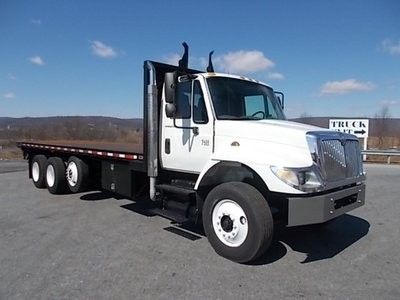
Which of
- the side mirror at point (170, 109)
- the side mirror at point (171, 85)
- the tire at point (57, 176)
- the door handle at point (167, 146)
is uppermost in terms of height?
the side mirror at point (171, 85)

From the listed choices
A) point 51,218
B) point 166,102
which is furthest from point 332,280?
point 51,218

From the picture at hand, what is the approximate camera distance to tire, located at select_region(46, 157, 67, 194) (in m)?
10.1

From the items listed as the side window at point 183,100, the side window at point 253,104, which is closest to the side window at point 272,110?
the side window at point 253,104

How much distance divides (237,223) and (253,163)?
0.83 m

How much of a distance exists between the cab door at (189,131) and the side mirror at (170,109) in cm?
18

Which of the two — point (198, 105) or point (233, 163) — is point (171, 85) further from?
point (233, 163)

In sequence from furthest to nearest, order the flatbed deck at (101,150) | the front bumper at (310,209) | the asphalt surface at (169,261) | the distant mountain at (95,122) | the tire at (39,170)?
1. the distant mountain at (95,122)
2. the tire at (39,170)
3. the flatbed deck at (101,150)
4. the front bumper at (310,209)
5. the asphalt surface at (169,261)

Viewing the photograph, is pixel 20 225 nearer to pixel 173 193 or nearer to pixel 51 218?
pixel 51 218

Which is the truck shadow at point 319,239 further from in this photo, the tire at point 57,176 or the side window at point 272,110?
the tire at point 57,176

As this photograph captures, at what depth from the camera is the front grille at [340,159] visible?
5.34m

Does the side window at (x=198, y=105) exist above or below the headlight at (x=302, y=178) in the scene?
above

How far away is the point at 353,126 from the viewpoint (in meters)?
24.7

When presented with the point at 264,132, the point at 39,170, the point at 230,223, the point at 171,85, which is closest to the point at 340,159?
the point at 264,132

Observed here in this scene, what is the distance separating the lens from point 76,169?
9.45 meters
